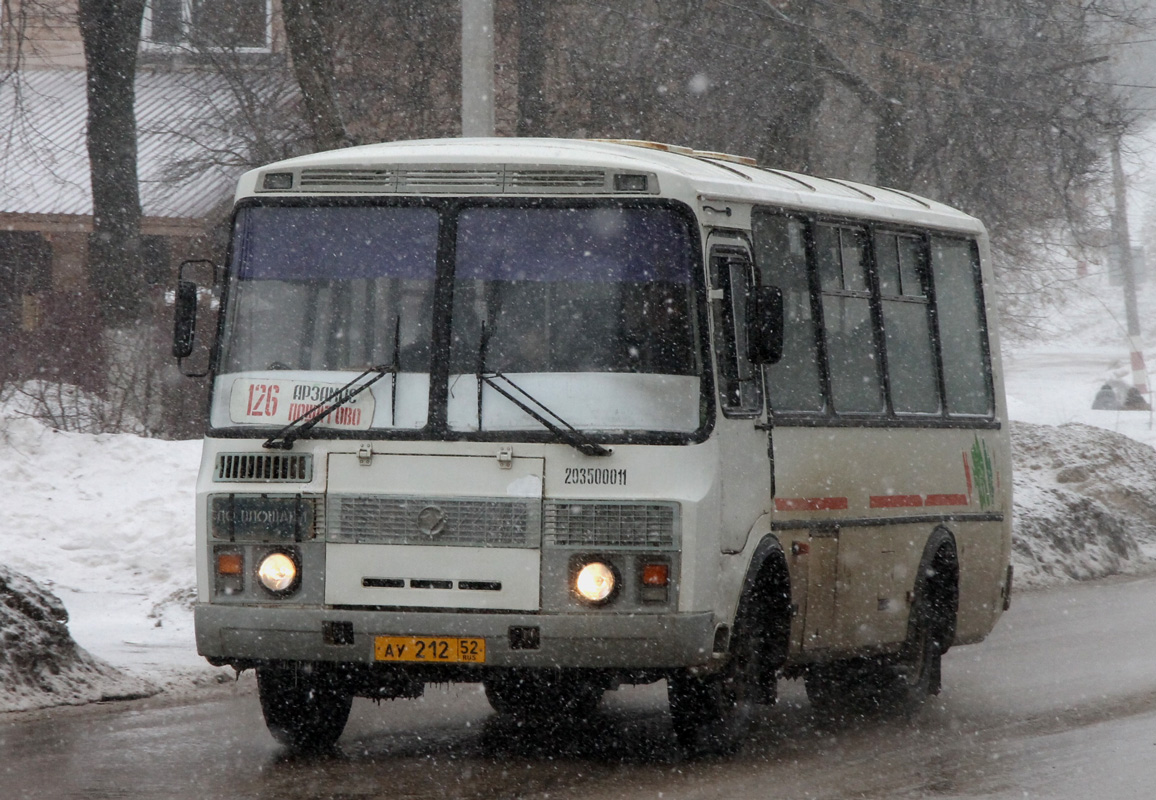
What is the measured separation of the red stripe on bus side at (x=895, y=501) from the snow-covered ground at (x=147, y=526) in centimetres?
386

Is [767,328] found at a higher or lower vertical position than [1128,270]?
lower

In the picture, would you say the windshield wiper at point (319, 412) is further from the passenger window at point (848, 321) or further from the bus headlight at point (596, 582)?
the passenger window at point (848, 321)

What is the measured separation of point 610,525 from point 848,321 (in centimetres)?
266

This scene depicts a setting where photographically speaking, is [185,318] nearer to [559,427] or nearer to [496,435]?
[496,435]

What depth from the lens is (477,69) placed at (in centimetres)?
1480

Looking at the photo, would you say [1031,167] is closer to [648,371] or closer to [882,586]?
[882,586]

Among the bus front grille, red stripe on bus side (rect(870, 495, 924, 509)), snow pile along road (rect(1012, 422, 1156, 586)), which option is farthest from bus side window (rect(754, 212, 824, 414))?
snow pile along road (rect(1012, 422, 1156, 586))

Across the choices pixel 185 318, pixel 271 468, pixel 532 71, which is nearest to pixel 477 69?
pixel 185 318

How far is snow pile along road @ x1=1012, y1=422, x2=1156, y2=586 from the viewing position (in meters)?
19.3

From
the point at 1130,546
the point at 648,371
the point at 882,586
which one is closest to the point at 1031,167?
the point at 1130,546

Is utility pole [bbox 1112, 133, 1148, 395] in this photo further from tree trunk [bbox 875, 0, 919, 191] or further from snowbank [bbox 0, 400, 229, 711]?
snowbank [bbox 0, 400, 229, 711]

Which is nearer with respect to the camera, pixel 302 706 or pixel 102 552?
pixel 302 706

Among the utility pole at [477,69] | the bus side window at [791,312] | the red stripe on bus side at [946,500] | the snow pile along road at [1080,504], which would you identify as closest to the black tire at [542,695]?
the bus side window at [791,312]

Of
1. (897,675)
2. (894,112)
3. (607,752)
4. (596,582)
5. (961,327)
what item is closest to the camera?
(596,582)
